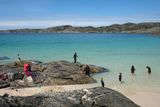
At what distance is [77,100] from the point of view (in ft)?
46.5

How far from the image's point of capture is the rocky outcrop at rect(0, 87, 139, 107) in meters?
Answer: 13.8

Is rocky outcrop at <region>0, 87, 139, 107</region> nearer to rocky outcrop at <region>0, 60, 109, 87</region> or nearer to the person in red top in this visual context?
the person in red top

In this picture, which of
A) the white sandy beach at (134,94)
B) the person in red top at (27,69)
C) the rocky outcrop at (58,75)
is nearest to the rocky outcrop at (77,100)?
the white sandy beach at (134,94)

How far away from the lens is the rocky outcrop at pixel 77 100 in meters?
13.8

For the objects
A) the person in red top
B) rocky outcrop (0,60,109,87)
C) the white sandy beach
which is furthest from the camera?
rocky outcrop (0,60,109,87)

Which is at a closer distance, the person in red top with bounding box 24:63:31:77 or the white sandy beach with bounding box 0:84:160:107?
the white sandy beach with bounding box 0:84:160:107

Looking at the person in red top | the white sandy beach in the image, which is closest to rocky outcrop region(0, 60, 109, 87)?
the person in red top

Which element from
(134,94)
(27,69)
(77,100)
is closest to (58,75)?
(27,69)

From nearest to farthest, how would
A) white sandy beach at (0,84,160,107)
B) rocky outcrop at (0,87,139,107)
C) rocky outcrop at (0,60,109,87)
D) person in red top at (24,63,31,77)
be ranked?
rocky outcrop at (0,87,139,107)
white sandy beach at (0,84,160,107)
person in red top at (24,63,31,77)
rocky outcrop at (0,60,109,87)

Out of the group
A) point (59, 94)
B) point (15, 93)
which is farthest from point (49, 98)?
point (15, 93)

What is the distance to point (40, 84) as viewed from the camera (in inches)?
1177

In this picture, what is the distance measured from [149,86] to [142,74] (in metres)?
7.33

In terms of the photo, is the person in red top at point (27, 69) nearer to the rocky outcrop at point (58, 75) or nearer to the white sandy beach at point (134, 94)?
the rocky outcrop at point (58, 75)

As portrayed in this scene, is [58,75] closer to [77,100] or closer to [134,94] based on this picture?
[134,94]
